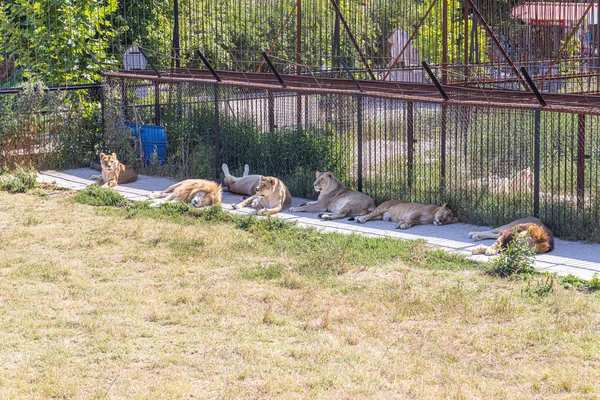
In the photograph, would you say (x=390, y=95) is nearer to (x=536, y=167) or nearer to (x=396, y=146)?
(x=396, y=146)

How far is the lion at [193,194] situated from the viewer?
14461 millimetres

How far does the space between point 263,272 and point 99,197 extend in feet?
18.4

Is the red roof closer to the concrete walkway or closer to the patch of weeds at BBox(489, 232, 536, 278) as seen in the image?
the concrete walkway

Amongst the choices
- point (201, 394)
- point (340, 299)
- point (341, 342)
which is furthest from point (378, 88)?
point (201, 394)

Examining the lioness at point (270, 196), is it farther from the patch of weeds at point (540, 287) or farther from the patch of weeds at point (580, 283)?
the patch of weeds at point (580, 283)

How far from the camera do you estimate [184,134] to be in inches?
696

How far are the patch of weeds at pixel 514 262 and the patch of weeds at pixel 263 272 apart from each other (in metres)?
2.38

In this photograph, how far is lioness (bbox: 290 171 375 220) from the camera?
13.7m

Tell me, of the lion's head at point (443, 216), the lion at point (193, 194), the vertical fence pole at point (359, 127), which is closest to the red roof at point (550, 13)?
the vertical fence pole at point (359, 127)

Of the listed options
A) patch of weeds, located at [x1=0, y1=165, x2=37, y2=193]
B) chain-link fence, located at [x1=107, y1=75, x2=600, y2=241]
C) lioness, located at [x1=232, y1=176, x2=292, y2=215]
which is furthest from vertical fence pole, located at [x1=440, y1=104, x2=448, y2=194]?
patch of weeds, located at [x1=0, y1=165, x2=37, y2=193]

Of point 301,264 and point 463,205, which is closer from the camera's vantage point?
point 301,264

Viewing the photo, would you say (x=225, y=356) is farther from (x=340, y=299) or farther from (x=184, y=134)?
(x=184, y=134)

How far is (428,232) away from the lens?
40.9 feet

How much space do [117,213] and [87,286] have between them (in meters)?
4.21
